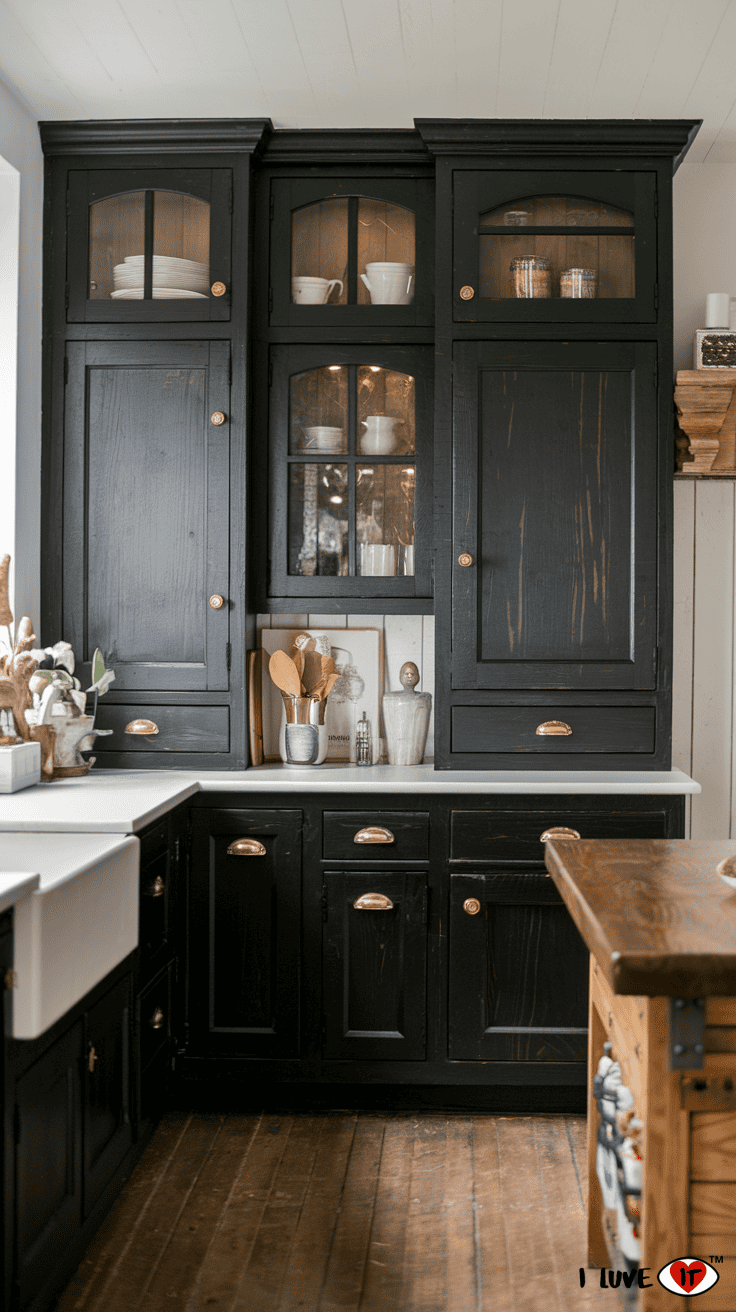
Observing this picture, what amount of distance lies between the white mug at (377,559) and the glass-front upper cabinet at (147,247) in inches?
30.7

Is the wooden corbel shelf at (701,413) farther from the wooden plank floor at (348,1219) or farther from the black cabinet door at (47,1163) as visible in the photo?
the black cabinet door at (47,1163)

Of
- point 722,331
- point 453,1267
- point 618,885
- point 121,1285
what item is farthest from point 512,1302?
point 722,331

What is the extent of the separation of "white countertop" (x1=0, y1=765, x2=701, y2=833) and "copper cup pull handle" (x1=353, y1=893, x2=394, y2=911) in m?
0.28

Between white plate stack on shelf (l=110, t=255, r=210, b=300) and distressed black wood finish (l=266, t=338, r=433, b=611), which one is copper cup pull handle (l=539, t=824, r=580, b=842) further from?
white plate stack on shelf (l=110, t=255, r=210, b=300)

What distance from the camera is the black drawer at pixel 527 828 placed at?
258cm

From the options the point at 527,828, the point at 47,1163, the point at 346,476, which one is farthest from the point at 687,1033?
the point at 346,476

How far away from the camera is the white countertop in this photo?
229 centimetres

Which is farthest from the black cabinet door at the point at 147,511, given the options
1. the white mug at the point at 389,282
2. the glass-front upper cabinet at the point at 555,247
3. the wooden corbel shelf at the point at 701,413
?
the wooden corbel shelf at the point at 701,413

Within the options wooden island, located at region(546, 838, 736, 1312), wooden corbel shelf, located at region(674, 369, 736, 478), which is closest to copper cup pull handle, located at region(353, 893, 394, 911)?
wooden island, located at region(546, 838, 736, 1312)

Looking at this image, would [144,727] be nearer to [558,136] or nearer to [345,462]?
[345,462]

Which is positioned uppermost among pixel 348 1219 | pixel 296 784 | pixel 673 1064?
pixel 296 784

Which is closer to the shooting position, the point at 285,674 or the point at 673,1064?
the point at 673,1064

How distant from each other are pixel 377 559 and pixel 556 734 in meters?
0.71

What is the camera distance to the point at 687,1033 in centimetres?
136
